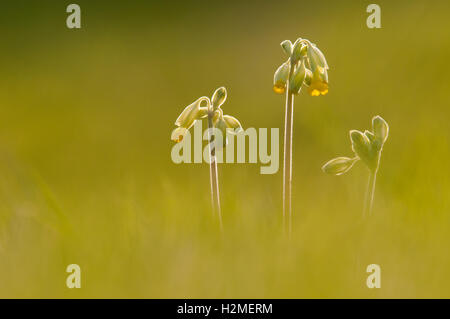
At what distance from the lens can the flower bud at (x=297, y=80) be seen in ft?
7.50

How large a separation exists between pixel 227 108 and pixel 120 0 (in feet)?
24.8

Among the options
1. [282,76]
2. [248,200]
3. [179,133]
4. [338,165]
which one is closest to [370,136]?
[338,165]

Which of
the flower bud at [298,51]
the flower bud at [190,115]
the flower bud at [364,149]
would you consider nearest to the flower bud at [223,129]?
the flower bud at [190,115]

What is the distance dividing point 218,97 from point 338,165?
19.3 inches

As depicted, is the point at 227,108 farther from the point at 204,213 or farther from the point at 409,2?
the point at 204,213

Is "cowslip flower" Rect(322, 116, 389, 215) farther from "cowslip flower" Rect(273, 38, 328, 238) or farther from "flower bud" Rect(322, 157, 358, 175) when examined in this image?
"cowslip flower" Rect(273, 38, 328, 238)

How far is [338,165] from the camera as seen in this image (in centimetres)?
236

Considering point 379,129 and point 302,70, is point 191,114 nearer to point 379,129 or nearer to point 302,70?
point 302,70

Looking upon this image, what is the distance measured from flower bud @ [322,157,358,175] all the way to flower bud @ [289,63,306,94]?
0.28m

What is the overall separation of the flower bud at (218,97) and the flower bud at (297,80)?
241mm

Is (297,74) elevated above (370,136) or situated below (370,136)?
above

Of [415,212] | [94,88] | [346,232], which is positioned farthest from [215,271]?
[94,88]

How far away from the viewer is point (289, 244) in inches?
65.7

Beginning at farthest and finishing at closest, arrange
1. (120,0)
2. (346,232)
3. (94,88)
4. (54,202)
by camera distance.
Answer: (120,0)
(94,88)
(54,202)
(346,232)
